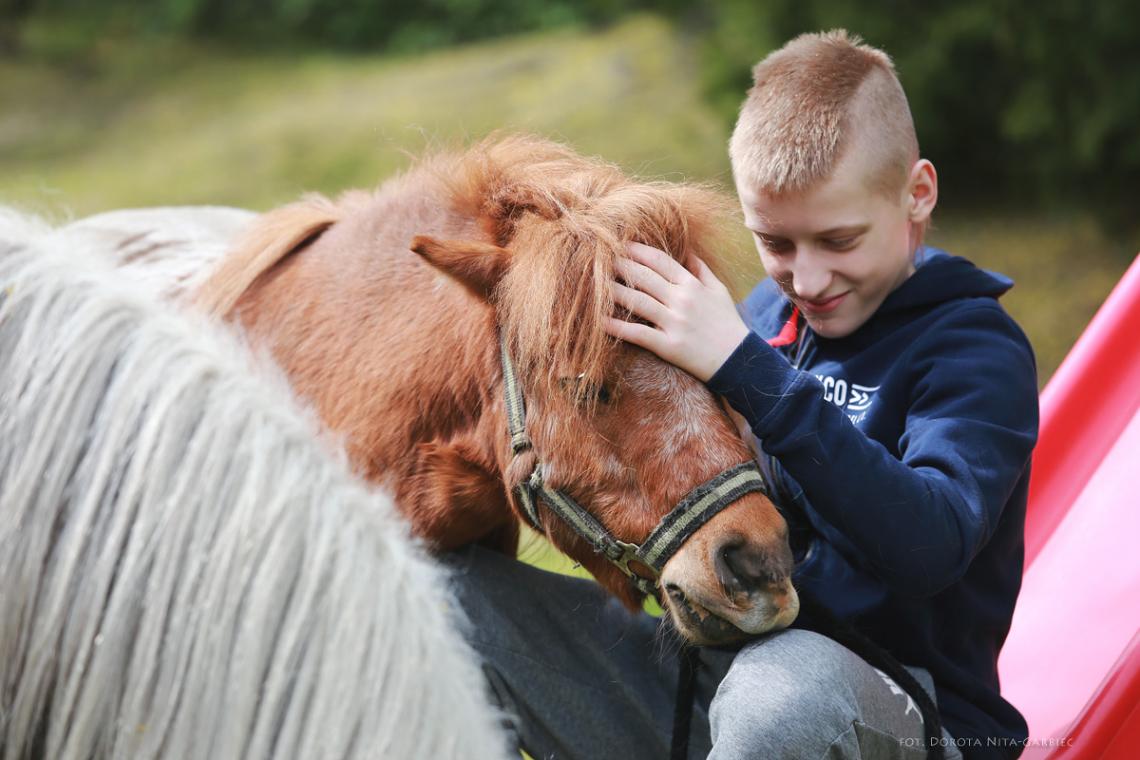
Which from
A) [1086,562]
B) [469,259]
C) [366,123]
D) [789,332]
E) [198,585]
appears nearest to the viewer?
[198,585]

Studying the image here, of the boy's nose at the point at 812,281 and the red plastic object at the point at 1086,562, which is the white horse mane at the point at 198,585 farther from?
the red plastic object at the point at 1086,562

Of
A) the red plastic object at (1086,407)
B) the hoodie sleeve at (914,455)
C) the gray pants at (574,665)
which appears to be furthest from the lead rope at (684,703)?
the red plastic object at (1086,407)

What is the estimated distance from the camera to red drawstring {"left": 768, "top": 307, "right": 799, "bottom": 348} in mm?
1918

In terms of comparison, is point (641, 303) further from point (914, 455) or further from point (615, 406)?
point (914, 455)

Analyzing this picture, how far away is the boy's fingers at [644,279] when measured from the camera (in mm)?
1563

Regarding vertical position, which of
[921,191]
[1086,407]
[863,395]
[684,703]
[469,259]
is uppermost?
[921,191]

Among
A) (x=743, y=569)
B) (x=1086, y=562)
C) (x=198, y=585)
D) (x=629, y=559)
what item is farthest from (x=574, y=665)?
(x=1086, y=562)

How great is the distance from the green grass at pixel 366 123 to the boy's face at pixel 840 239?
4.12m

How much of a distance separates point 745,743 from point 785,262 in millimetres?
725

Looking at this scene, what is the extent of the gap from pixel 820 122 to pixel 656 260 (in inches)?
13.7

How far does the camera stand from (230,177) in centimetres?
869

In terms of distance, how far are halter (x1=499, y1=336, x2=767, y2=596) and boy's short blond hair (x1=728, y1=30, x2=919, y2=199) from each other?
456 mm

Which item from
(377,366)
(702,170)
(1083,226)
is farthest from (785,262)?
(702,170)

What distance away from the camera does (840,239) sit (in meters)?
1.69
